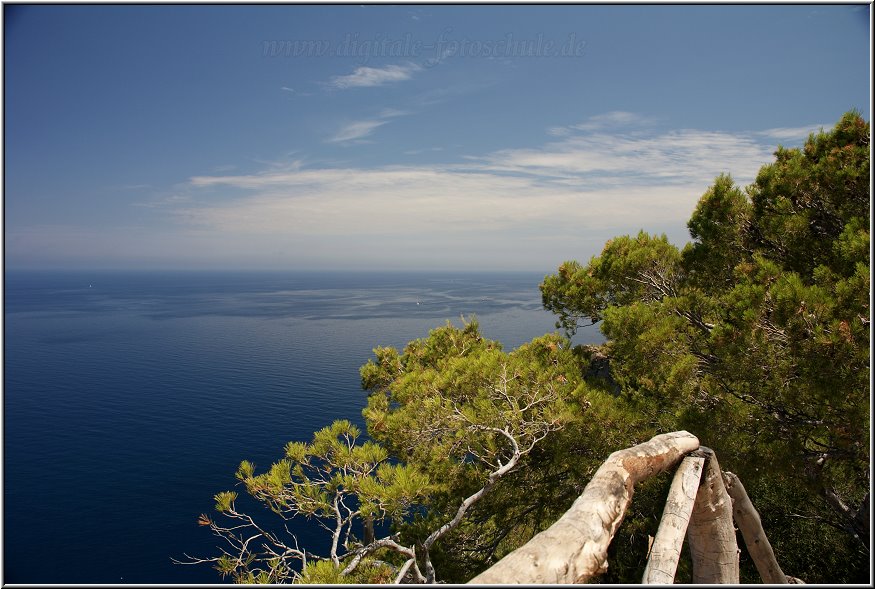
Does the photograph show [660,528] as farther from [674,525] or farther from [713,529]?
[713,529]

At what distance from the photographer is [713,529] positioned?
13.3ft

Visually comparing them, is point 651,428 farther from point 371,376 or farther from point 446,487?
point 371,376

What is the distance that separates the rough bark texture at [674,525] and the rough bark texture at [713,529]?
35 centimetres

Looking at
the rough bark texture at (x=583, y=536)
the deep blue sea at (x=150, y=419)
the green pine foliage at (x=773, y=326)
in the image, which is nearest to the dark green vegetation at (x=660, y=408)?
the green pine foliage at (x=773, y=326)

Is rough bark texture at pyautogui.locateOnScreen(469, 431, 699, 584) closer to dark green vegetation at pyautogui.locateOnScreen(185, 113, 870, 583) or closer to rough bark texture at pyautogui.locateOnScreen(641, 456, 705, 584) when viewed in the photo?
rough bark texture at pyautogui.locateOnScreen(641, 456, 705, 584)

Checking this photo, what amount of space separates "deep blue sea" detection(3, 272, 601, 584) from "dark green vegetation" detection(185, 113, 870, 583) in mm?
22431

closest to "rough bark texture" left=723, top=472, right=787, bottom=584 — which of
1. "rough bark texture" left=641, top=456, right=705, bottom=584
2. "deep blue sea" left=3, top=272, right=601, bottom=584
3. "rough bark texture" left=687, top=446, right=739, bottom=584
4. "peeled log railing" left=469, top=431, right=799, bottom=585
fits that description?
"peeled log railing" left=469, top=431, right=799, bottom=585

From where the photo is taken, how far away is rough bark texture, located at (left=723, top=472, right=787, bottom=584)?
4840mm

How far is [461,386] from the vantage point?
8773 millimetres

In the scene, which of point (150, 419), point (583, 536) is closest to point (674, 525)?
point (583, 536)

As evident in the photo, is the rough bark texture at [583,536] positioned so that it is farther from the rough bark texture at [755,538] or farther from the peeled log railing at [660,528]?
the rough bark texture at [755,538]

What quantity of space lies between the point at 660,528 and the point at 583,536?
37.4 inches

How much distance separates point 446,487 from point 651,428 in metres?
4.54

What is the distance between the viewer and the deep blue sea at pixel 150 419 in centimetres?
2978
